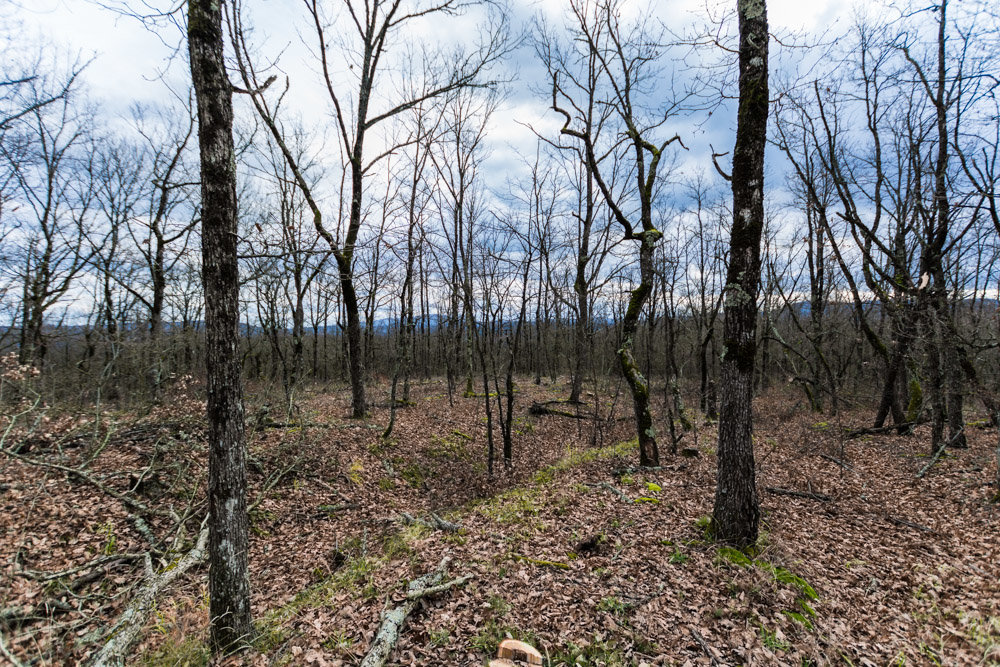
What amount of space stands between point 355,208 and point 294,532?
8262mm

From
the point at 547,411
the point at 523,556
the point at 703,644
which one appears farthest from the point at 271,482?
the point at 547,411

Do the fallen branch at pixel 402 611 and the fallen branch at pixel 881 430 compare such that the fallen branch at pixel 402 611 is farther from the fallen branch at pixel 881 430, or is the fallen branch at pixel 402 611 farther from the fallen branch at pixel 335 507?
the fallen branch at pixel 881 430

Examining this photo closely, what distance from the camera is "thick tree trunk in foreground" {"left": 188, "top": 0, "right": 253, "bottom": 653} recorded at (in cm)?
355

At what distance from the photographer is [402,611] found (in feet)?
13.5

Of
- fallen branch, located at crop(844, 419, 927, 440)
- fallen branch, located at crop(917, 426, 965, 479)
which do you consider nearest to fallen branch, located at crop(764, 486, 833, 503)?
fallen branch, located at crop(917, 426, 965, 479)

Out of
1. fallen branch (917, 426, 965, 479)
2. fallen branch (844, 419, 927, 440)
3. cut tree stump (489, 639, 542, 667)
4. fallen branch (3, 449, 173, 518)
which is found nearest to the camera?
cut tree stump (489, 639, 542, 667)

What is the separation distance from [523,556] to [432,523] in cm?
227

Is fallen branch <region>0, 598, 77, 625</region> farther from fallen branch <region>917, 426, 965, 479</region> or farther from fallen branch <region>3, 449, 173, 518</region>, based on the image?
fallen branch <region>917, 426, 965, 479</region>

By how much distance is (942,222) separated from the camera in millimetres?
8805

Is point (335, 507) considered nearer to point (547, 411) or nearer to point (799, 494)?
point (799, 494)

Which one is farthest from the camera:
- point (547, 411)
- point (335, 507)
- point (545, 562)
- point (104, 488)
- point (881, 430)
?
point (547, 411)

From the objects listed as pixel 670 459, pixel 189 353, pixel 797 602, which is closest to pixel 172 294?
pixel 189 353

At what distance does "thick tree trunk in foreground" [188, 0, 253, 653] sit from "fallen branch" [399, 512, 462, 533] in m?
3.26

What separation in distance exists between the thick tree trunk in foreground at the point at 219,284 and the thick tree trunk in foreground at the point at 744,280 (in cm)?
541
